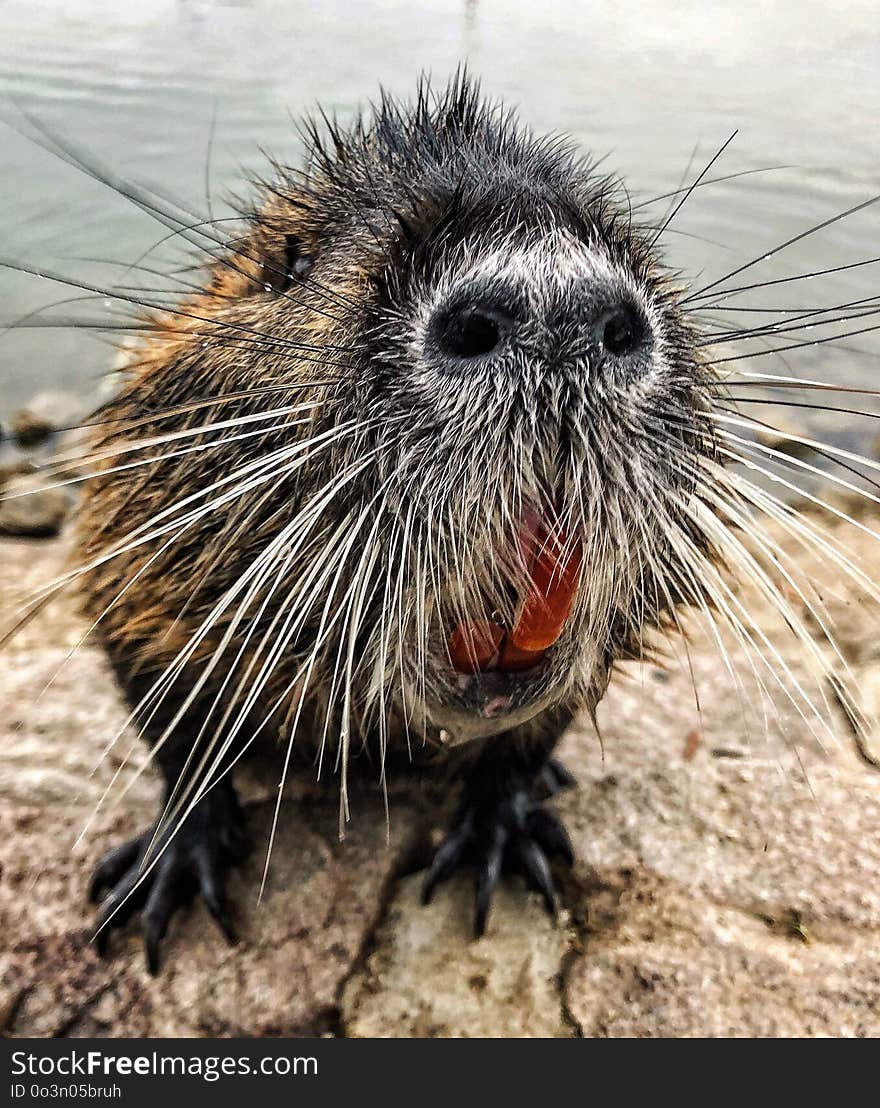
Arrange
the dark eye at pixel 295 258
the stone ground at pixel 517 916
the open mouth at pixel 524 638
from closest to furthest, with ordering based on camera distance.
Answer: the open mouth at pixel 524 638, the dark eye at pixel 295 258, the stone ground at pixel 517 916

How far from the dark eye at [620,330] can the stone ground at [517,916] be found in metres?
0.76

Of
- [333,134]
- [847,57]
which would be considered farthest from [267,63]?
[333,134]

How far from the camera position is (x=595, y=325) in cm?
130

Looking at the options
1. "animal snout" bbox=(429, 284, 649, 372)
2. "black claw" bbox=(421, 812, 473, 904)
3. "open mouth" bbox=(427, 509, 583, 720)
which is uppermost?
"animal snout" bbox=(429, 284, 649, 372)

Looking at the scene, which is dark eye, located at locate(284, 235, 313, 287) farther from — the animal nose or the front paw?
the front paw

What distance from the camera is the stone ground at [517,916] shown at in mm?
2006

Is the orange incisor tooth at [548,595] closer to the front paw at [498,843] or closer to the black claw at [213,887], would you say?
the front paw at [498,843]

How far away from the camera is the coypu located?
4.33 ft

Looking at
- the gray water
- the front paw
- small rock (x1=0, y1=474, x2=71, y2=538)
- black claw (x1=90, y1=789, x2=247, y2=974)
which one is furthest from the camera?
the gray water

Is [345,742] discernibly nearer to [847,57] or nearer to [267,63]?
[267,63]

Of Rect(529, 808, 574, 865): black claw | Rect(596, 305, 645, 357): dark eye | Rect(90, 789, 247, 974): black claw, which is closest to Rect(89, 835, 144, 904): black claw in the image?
Rect(90, 789, 247, 974): black claw

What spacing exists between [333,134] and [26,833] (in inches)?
69.1

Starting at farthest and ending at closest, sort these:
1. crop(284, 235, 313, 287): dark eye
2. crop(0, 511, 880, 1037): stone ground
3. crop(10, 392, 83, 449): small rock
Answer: crop(10, 392, 83, 449): small rock → crop(0, 511, 880, 1037): stone ground → crop(284, 235, 313, 287): dark eye

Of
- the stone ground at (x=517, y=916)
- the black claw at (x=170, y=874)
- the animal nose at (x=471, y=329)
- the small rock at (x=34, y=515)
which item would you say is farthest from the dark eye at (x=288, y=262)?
the small rock at (x=34, y=515)
